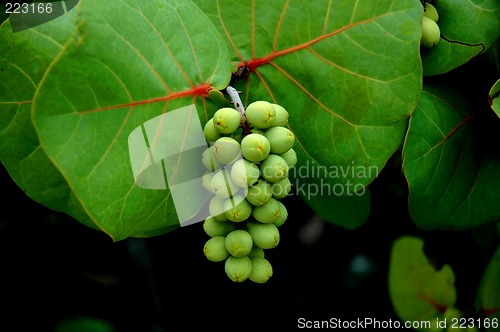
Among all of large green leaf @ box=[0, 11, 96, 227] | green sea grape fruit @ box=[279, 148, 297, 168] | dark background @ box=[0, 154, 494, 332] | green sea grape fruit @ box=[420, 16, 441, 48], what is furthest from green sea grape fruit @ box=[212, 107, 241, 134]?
dark background @ box=[0, 154, 494, 332]

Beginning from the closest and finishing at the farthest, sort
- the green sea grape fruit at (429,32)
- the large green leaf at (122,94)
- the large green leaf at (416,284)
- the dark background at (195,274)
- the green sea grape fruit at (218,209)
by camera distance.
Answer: the large green leaf at (122,94), the green sea grape fruit at (218,209), the green sea grape fruit at (429,32), the large green leaf at (416,284), the dark background at (195,274)

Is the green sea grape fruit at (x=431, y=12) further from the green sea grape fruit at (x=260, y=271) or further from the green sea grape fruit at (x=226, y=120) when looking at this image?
the green sea grape fruit at (x=260, y=271)

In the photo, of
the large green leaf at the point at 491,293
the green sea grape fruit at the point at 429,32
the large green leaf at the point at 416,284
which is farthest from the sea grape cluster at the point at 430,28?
the large green leaf at the point at 491,293

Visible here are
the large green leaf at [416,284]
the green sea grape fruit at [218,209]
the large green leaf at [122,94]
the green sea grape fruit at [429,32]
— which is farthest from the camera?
the large green leaf at [416,284]

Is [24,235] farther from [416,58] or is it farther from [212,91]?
[416,58]

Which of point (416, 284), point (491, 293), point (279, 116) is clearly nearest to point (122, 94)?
point (279, 116)
